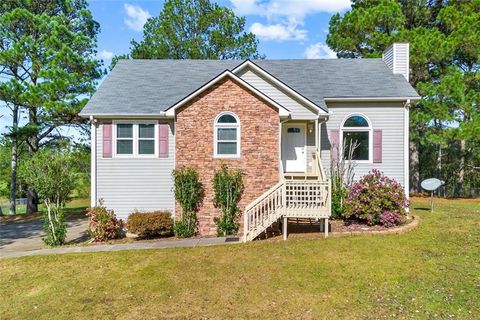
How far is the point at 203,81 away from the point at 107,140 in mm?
5104

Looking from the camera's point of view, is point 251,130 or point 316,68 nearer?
point 251,130

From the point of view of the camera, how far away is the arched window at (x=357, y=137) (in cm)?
1352

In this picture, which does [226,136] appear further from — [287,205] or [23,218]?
[23,218]

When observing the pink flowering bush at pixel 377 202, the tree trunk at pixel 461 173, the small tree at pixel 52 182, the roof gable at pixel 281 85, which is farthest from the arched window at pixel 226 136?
the tree trunk at pixel 461 173

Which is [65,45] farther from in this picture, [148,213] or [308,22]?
[308,22]

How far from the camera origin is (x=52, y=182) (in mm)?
10742

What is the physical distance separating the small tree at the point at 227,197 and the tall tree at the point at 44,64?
1149 cm

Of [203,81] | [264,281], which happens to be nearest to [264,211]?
[264,281]

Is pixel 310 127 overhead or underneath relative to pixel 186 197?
overhead

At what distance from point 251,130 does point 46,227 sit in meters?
7.67

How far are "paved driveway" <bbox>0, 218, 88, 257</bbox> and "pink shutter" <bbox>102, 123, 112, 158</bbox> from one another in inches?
130

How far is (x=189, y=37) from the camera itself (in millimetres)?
27016

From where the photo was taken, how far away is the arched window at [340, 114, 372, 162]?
13.5m

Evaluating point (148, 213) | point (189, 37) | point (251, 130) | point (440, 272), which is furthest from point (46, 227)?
point (189, 37)
